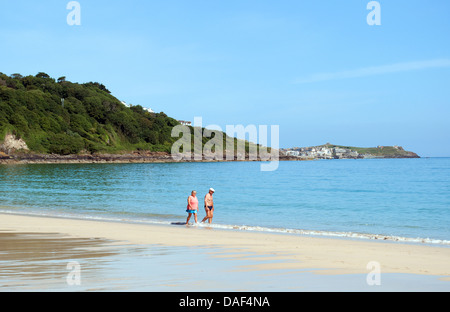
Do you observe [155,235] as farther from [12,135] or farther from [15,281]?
[12,135]

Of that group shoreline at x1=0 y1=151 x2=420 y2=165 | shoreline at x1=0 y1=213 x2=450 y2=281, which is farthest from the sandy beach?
shoreline at x1=0 y1=151 x2=420 y2=165

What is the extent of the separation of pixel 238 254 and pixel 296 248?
2.29m

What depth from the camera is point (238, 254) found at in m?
11.0

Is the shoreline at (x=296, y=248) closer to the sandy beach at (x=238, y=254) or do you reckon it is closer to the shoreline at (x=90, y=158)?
the sandy beach at (x=238, y=254)

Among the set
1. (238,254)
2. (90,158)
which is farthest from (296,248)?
(90,158)

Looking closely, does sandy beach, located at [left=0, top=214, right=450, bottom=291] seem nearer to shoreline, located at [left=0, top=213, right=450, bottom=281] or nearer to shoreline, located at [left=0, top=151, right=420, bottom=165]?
shoreline, located at [left=0, top=213, right=450, bottom=281]

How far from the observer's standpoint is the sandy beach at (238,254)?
8438mm

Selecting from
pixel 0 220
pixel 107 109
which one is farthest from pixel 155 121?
pixel 0 220

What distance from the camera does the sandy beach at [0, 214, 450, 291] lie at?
27.7 ft

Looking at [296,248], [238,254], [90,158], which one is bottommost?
[296,248]

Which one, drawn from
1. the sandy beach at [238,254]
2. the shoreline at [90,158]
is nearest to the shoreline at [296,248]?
the sandy beach at [238,254]

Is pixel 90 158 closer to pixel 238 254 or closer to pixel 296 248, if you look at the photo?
pixel 296 248

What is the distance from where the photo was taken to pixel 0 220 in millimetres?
18969
